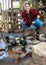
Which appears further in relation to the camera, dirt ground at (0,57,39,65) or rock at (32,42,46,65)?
dirt ground at (0,57,39,65)

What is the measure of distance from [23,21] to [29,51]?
2250mm

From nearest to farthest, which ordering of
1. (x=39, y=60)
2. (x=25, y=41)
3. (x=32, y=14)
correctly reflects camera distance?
1. (x=39, y=60)
2. (x=25, y=41)
3. (x=32, y=14)

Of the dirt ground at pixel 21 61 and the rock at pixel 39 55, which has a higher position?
the rock at pixel 39 55

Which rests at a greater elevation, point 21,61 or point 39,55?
point 39,55

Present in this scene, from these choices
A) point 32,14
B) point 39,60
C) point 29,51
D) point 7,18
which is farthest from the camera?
point 7,18

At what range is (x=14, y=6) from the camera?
24.6 ft

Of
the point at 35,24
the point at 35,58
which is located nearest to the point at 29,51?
the point at 35,58

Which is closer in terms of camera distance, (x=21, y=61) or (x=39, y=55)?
(x=39, y=55)

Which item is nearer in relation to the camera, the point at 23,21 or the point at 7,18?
the point at 23,21

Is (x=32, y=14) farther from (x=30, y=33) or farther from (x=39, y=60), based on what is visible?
(x=39, y=60)

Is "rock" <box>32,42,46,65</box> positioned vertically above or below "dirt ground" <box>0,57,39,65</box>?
above

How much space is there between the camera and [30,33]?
6535mm

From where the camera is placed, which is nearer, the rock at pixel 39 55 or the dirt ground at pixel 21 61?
the rock at pixel 39 55

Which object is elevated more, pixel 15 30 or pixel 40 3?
pixel 40 3
